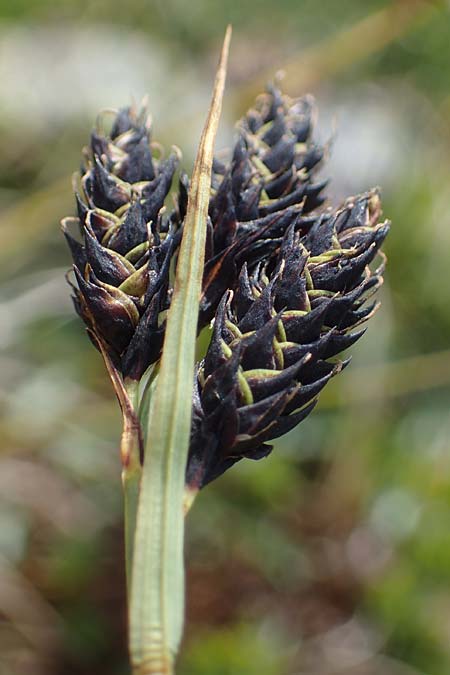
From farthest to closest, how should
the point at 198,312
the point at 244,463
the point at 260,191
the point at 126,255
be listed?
the point at 244,463, the point at 260,191, the point at 126,255, the point at 198,312

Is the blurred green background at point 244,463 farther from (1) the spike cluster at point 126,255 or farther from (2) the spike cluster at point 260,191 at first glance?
(1) the spike cluster at point 126,255

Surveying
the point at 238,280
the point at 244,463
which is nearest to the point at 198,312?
the point at 238,280

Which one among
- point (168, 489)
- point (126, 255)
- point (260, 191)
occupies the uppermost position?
point (260, 191)

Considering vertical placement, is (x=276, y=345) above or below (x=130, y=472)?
above

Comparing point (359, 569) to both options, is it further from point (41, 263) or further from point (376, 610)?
point (41, 263)

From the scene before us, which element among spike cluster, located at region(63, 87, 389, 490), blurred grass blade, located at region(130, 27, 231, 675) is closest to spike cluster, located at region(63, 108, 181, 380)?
spike cluster, located at region(63, 87, 389, 490)

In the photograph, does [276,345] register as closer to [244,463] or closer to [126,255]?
[126,255]

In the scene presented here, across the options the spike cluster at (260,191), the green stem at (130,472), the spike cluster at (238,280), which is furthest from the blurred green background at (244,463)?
the green stem at (130,472)
